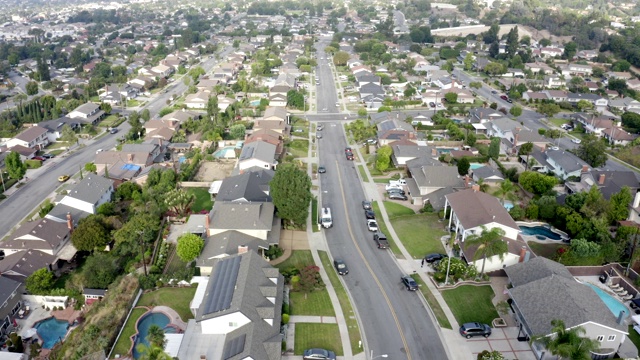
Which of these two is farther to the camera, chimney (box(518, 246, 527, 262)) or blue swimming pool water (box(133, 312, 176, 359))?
chimney (box(518, 246, 527, 262))

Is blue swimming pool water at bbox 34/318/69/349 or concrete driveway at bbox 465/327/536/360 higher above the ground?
concrete driveway at bbox 465/327/536/360

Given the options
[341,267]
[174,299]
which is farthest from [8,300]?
[341,267]

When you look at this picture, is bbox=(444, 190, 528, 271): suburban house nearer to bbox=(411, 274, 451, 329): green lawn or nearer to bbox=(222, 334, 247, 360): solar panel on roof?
bbox=(411, 274, 451, 329): green lawn

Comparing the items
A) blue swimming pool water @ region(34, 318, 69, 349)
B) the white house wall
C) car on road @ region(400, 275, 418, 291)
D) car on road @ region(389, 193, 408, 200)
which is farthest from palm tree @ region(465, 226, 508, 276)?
blue swimming pool water @ region(34, 318, 69, 349)

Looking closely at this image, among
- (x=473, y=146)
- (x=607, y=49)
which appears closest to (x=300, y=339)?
(x=473, y=146)

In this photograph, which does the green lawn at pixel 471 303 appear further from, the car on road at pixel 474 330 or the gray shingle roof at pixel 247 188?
the gray shingle roof at pixel 247 188
